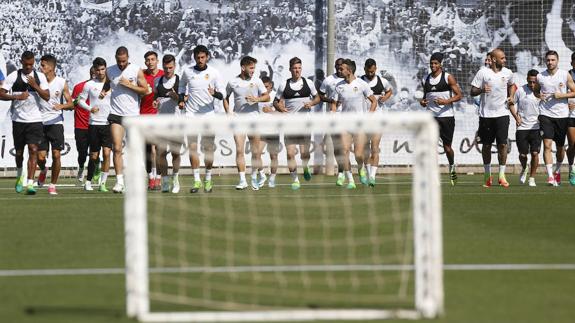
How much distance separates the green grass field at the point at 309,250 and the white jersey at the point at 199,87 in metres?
1.40

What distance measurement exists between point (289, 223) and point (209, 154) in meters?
6.01

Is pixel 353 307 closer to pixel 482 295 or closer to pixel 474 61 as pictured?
pixel 482 295

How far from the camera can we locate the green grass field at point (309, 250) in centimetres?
800

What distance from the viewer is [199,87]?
1973 cm

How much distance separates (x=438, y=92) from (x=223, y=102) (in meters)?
4.01

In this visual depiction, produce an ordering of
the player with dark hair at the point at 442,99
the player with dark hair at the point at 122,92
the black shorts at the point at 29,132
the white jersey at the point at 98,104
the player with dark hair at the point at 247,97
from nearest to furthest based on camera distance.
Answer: the player with dark hair at the point at 122,92
the black shorts at the point at 29,132
the white jersey at the point at 98,104
the player with dark hair at the point at 247,97
the player with dark hair at the point at 442,99

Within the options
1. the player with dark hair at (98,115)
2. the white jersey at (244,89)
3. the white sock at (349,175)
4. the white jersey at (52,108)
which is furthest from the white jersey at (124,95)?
the white sock at (349,175)

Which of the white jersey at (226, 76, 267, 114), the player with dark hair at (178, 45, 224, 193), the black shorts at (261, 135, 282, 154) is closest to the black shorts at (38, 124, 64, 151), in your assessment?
the player with dark hair at (178, 45, 224, 193)

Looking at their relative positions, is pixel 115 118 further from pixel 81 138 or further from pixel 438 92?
pixel 438 92

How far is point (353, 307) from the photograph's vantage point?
789cm

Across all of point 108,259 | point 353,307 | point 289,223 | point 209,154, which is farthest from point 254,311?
point 209,154

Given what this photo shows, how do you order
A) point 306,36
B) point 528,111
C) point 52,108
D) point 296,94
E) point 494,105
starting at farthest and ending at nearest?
1. point 306,36
2. point 528,111
3. point 296,94
4. point 494,105
5. point 52,108

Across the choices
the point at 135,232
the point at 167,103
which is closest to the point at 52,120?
the point at 167,103

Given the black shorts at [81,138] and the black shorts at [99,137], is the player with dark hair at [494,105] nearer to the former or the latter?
the black shorts at [99,137]
